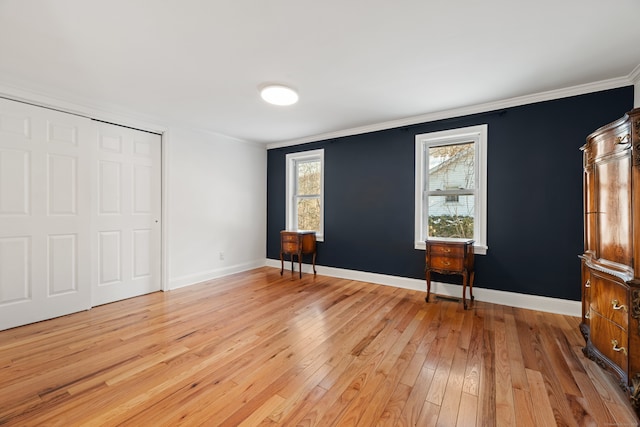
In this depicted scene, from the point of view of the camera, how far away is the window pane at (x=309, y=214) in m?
4.89

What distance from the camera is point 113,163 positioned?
338 cm

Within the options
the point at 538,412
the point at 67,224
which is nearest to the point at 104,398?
the point at 67,224

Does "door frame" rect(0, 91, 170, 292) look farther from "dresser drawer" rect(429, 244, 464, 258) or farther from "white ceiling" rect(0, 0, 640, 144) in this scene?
"dresser drawer" rect(429, 244, 464, 258)

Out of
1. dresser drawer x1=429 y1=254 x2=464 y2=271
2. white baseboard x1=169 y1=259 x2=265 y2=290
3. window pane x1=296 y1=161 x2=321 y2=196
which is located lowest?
white baseboard x1=169 y1=259 x2=265 y2=290

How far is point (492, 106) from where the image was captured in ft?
10.7

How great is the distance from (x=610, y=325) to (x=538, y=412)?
82 centimetres

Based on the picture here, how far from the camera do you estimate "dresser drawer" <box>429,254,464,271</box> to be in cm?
312

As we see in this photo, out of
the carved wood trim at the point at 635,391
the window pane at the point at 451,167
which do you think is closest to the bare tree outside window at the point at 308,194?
the window pane at the point at 451,167

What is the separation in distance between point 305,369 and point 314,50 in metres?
2.43

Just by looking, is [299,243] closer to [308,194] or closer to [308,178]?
[308,194]

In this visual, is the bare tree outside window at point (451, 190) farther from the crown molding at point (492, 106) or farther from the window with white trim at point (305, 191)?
the window with white trim at point (305, 191)

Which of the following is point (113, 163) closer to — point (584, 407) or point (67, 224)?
Result: point (67, 224)

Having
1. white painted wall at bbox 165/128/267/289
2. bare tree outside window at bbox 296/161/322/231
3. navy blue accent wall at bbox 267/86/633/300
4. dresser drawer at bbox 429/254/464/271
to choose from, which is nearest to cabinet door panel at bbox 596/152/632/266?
navy blue accent wall at bbox 267/86/633/300

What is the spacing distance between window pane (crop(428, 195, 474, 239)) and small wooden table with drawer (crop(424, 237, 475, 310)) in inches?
14.2
